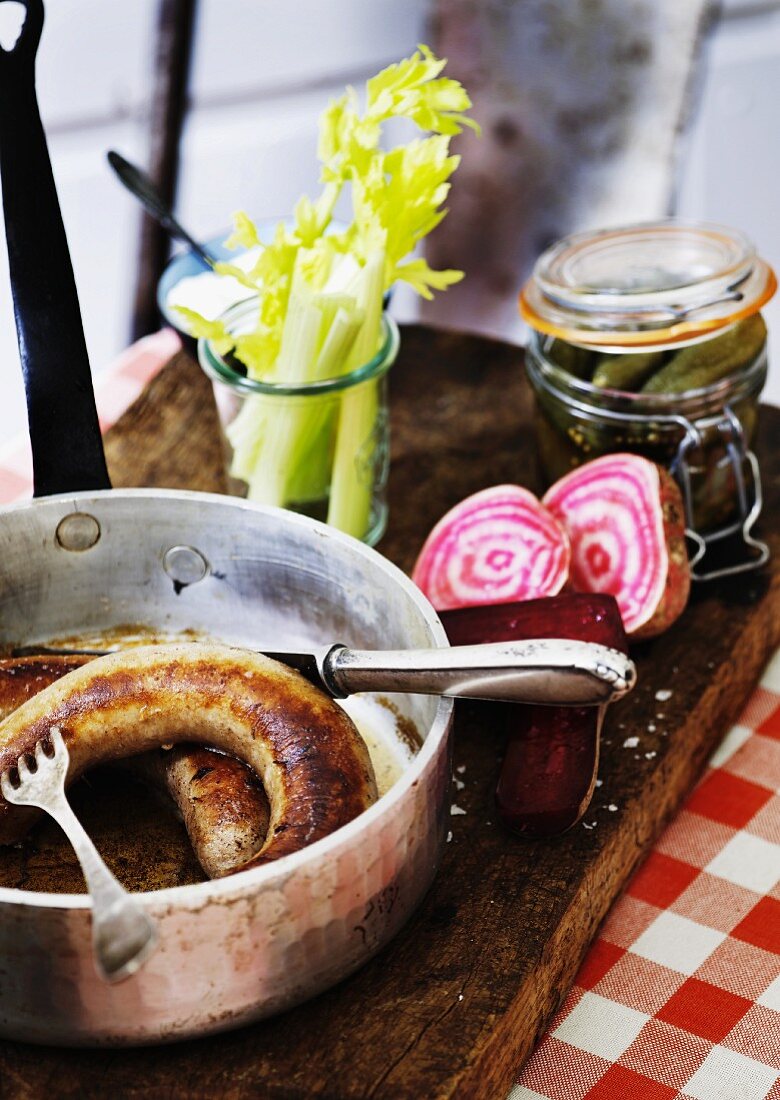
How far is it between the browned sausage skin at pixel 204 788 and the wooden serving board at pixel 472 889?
0.11m

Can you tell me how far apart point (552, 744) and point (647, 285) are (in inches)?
20.5

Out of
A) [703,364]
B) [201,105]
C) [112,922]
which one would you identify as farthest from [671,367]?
[201,105]

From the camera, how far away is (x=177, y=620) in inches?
43.4

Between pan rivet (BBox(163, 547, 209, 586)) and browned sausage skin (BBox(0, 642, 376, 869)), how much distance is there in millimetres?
192

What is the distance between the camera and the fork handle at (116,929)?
0.62 metres

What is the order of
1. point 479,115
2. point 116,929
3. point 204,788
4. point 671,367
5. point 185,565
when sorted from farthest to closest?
1. point 479,115
2. point 671,367
3. point 185,565
4. point 204,788
5. point 116,929

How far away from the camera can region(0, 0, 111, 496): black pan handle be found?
93 centimetres

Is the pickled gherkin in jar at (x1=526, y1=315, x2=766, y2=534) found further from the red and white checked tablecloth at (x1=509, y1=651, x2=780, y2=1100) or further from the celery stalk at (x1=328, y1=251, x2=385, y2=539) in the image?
the red and white checked tablecloth at (x1=509, y1=651, x2=780, y2=1100)

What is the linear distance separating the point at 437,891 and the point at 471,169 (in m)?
1.66

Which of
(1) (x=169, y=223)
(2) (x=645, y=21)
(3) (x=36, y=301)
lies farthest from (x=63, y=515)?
(2) (x=645, y=21)

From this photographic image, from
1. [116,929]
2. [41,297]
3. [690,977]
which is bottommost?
[690,977]

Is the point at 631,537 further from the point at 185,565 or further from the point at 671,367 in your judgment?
the point at 185,565

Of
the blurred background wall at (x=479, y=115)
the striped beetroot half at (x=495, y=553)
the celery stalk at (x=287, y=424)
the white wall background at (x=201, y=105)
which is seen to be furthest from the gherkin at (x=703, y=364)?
the white wall background at (x=201, y=105)

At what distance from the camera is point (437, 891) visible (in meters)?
0.90
